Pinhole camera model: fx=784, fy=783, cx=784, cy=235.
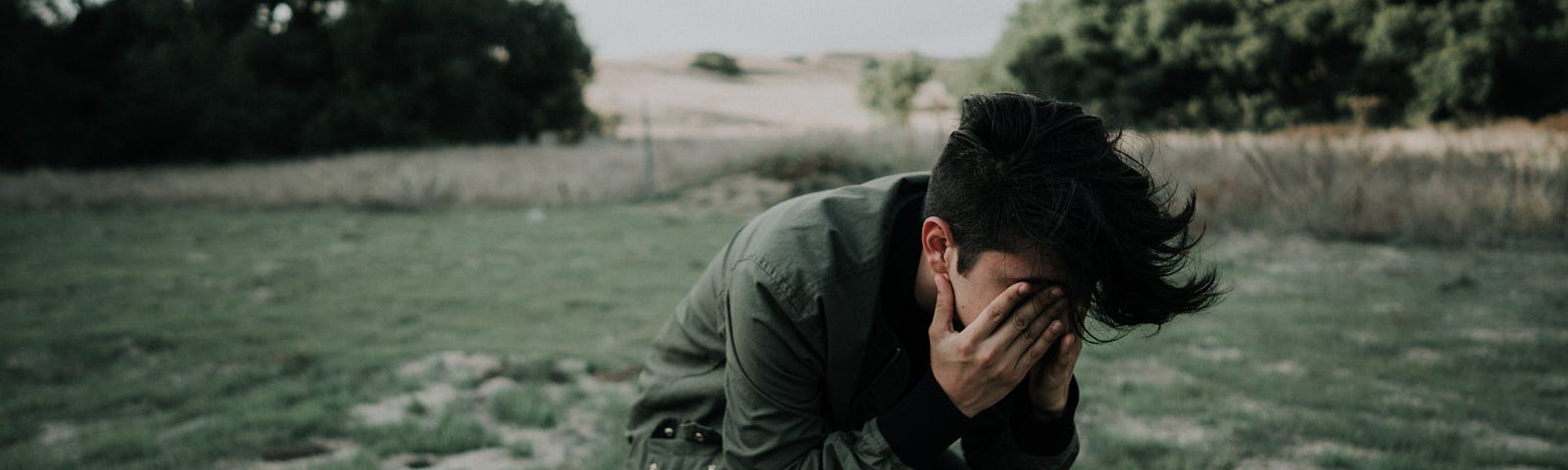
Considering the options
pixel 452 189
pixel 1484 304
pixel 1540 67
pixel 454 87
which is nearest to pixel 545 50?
pixel 454 87

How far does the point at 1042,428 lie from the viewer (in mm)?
1930

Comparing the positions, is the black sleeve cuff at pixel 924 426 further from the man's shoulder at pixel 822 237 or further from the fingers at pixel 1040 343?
the man's shoulder at pixel 822 237

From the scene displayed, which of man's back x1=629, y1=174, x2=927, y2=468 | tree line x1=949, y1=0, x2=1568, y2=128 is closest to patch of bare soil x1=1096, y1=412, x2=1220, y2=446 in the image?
man's back x1=629, y1=174, x2=927, y2=468

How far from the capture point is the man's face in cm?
152

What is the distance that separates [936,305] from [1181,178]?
33.9 ft

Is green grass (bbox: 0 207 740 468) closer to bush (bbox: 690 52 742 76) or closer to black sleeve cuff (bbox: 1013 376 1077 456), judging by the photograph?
black sleeve cuff (bbox: 1013 376 1077 456)

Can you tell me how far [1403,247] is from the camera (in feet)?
28.6

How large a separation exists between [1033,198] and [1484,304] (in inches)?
264

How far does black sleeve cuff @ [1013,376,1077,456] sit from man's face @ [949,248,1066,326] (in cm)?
52

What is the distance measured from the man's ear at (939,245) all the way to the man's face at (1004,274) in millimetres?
58

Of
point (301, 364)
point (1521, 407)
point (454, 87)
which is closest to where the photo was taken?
point (1521, 407)

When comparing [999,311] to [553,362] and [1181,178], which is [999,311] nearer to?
[553,362]

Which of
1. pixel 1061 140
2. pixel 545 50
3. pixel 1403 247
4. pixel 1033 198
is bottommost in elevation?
pixel 1403 247

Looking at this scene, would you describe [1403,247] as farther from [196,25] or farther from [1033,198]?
[196,25]
